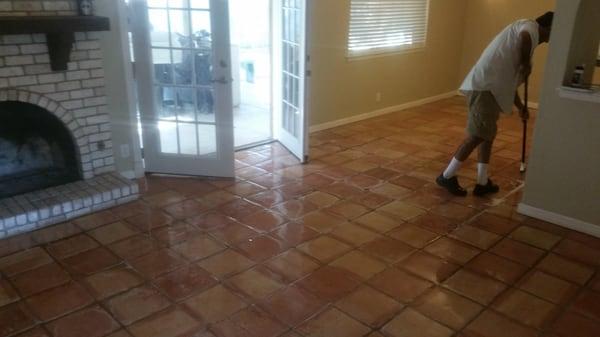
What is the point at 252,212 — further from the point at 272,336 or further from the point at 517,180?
the point at 517,180

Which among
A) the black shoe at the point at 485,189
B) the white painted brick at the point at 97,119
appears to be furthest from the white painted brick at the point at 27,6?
the black shoe at the point at 485,189

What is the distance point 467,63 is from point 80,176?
5.81m

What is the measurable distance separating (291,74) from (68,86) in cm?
198

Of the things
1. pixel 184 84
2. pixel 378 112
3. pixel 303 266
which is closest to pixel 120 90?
→ pixel 184 84

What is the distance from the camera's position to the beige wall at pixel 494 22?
21.1 feet

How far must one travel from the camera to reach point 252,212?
3.61 meters

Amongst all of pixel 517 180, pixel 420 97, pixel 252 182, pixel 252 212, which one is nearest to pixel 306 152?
pixel 252 182

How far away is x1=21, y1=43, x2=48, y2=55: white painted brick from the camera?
3287 mm

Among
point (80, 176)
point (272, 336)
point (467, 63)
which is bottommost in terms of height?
point (272, 336)

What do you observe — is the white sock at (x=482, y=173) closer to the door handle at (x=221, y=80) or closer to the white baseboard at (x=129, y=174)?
the door handle at (x=221, y=80)

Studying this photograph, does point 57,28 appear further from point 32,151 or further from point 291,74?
point 291,74

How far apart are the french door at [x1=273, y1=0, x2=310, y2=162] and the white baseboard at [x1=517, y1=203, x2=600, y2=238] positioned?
192 centimetres

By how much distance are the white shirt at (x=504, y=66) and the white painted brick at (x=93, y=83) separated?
277 cm

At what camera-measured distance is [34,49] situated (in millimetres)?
3328
